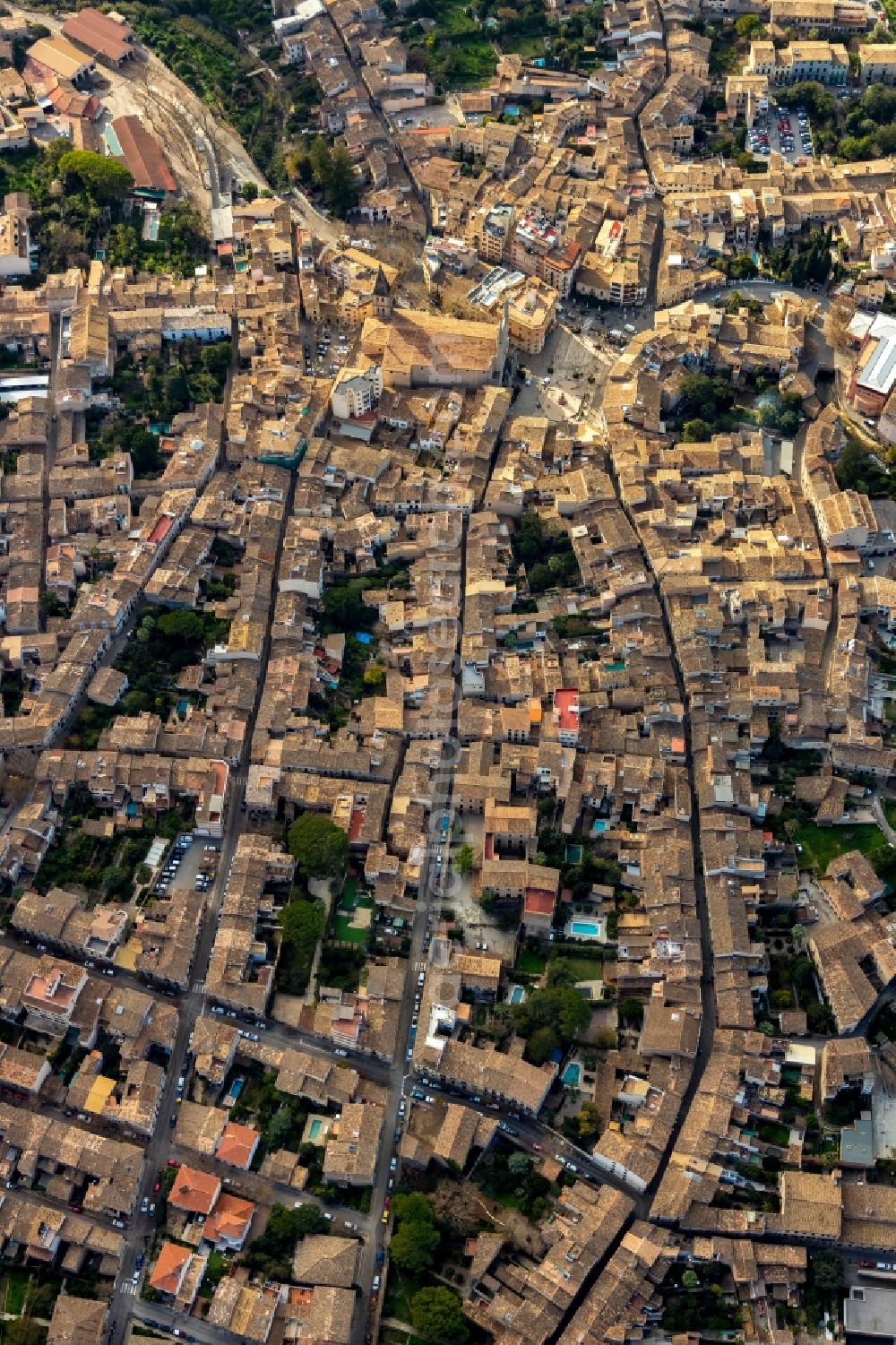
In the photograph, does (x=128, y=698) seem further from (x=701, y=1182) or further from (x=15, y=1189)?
(x=701, y=1182)

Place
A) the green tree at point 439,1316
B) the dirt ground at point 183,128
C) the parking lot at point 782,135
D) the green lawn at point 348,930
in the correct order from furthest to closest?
the parking lot at point 782,135 < the dirt ground at point 183,128 < the green lawn at point 348,930 < the green tree at point 439,1316

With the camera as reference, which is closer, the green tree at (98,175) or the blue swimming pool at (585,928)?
the blue swimming pool at (585,928)

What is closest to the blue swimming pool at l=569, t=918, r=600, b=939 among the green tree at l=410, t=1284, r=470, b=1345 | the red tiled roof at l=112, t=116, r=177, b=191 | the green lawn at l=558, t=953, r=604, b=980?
the green lawn at l=558, t=953, r=604, b=980

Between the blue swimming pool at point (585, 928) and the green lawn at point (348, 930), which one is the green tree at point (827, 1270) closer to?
the blue swimming pool at point (585, 928)

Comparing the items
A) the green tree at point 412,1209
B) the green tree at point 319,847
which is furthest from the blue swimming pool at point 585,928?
the green tree at point 412,1209

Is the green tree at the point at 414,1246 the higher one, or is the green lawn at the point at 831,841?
the green lawn at the point at 831,841

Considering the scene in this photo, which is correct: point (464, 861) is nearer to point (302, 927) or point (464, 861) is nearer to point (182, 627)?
point (302, 927)
